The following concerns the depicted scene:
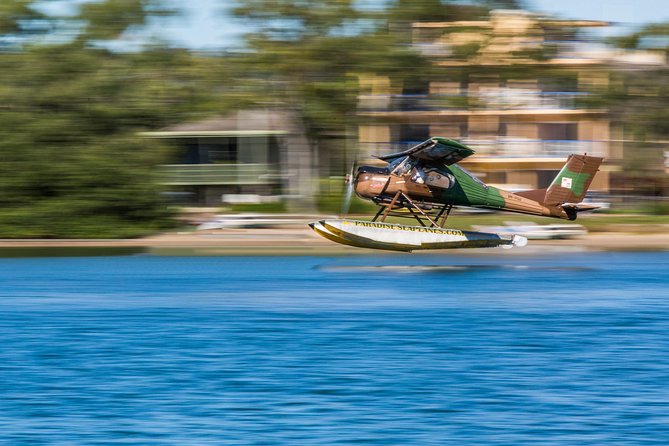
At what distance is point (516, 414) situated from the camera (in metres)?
16.1

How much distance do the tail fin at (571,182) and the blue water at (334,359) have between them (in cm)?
475

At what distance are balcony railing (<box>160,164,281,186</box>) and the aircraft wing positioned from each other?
1075 inches

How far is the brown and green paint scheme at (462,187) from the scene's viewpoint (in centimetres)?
3456

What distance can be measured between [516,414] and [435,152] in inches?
739

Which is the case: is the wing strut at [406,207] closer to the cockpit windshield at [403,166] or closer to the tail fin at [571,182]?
the cockpit windshield at [403,166]

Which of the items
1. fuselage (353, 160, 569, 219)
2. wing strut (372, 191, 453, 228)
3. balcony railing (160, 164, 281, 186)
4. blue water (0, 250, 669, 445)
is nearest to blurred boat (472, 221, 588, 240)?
fuselage (353, 160, 569, 219)

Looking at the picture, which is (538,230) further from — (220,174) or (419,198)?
(220,174)

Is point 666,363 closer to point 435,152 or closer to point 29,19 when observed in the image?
point 435,152

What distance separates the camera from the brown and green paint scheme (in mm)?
34562

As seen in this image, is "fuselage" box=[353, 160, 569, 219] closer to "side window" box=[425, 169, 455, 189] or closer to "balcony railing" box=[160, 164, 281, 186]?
"side window" box=[425, 169, 455, 189]

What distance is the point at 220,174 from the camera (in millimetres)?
63312

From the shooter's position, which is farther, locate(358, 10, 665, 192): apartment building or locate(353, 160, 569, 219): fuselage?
locate(358, 10, 665, 192): apartment building

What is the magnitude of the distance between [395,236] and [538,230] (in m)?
14.4

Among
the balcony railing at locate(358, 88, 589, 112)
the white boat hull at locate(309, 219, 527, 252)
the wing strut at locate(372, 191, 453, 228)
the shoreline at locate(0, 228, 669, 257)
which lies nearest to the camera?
the white boat hull at locate(309, 219, 527, 252)
